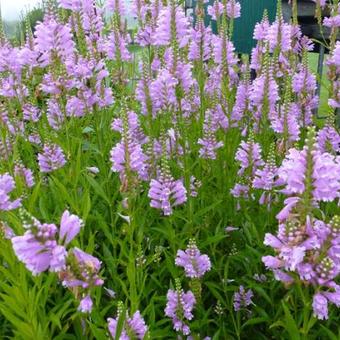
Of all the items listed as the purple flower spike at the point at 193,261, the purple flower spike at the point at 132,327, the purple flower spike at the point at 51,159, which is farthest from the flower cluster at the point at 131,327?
the purple flower spike at the point at 51,159

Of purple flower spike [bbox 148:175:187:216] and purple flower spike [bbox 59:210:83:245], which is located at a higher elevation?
purple flower spike [bbox 59:210:83:245]

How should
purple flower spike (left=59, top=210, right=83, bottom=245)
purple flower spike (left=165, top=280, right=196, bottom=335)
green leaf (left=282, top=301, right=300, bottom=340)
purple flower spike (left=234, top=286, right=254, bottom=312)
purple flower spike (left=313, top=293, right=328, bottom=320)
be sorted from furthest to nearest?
purple flower spike (left=234, top=286, right=254, bottom=312), purple flower spike (left=165, top=280, right=196, bottom=335), green leaf (left=282, top=301, right=300, bottom=340), purple flower spike (left=313, top=293, right=328, bottom=320), purple flower spike (left=59, top=210, right=83, bottom=245)

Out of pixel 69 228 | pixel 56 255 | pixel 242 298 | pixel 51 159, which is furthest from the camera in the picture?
pixel 51 159

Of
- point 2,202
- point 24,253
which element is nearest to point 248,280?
point 2,202

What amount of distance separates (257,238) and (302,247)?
1378 millimetres

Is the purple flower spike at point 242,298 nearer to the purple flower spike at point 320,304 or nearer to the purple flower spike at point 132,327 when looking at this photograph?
the purple flower spike at point 132,327

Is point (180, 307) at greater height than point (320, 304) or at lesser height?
lesser

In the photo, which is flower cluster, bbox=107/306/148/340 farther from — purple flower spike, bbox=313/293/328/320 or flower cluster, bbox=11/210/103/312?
purple flower spike, bbox=313/293/328/320

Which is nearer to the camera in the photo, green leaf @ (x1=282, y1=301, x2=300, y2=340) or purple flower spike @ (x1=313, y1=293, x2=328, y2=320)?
purple flower spike @ (x1=313, y1=293, x2=328, y2=320)

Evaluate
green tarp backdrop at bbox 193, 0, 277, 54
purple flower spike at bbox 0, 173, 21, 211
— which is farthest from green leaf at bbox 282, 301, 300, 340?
green tarp backdrop at bbox 193, 0, 277, 54

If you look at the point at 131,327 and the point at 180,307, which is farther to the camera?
the point at 180,307

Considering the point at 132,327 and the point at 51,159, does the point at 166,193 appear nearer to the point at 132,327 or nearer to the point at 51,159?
the point at 132,327

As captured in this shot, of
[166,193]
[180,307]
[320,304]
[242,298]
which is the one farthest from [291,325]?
[166,193]

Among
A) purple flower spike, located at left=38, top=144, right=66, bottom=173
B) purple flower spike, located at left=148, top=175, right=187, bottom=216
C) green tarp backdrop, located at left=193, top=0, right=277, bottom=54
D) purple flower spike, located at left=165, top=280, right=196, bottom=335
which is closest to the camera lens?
purple flower spike, located at left=165, top=280, right=196, bottom=335
